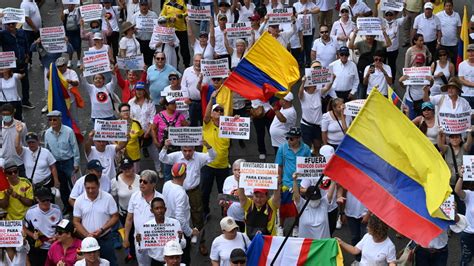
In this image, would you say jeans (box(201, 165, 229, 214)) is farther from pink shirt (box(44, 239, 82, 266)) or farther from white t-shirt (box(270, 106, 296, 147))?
pink shirt (box(44, 239, 82, 266))

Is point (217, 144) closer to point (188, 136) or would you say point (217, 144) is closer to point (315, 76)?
point (188, 136)

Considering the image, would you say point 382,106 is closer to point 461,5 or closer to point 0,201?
point 0,201

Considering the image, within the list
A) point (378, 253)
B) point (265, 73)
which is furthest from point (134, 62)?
point (378, 253)

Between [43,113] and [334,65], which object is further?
[43,113]

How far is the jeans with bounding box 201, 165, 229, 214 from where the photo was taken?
1609 cm

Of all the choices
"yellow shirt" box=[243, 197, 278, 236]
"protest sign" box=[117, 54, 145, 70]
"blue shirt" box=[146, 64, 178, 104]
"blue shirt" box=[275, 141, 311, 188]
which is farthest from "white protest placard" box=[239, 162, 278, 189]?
"protest sign" box=[117, 54, 145, 70]

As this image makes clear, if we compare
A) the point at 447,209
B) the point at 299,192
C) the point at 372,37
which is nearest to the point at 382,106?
the point at 447,209

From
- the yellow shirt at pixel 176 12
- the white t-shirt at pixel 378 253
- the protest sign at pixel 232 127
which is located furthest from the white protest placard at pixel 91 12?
the white t-shirt at pixel 378 253

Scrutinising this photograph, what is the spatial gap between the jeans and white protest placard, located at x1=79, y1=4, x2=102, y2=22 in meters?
5.62

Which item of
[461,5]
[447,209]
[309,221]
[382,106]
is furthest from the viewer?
[461,5]

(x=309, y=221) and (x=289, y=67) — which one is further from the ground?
(x=289, y=67)

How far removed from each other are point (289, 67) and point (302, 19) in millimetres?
5234

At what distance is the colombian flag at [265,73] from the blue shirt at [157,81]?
2.87m

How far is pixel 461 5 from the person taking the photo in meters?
24.5
